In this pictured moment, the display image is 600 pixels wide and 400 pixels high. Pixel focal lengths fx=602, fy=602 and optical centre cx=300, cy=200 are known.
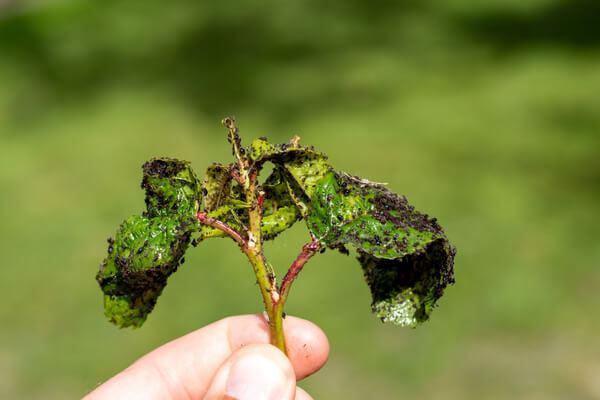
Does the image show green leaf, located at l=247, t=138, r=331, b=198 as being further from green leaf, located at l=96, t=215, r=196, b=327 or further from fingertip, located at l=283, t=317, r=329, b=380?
fingertip, located at l=283, t=317, r=329, b=380

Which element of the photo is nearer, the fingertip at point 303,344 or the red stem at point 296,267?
the red stem at point 296,267

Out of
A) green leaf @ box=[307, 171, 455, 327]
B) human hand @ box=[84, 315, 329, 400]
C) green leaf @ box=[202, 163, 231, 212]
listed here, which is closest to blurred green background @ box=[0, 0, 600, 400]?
human hand @ box=[84, 315, 329, 400]

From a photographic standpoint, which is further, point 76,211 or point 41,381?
point 76,211

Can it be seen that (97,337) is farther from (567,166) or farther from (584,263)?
(567,166)

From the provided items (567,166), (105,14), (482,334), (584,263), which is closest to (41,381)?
(482,334)

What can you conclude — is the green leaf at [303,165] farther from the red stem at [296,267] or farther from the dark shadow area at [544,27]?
the dark shadow area at [544,27]

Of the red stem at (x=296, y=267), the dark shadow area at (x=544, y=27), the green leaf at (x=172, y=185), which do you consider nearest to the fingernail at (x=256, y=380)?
the red stem at (x=296, y=267)
